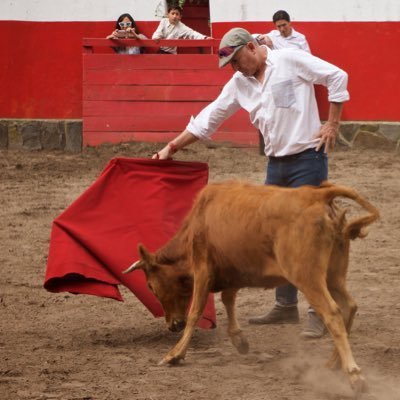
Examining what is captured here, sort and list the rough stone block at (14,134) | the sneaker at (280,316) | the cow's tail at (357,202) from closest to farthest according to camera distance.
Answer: the cow's tail at (357,202), the sneaker at (280,316), the rough stone block at (14,134)

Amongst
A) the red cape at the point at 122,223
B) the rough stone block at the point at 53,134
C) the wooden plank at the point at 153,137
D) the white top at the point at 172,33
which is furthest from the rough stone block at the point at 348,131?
the red cape at the point at 122,223

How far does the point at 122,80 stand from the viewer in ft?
42.1

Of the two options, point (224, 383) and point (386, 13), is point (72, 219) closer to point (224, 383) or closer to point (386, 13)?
point (224, 383)

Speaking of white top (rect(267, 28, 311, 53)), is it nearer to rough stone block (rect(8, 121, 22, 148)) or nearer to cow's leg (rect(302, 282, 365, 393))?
rough stone block (rect(8, 121, 22, 148))

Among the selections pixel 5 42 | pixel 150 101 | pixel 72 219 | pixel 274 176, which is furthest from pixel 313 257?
pixel 5 42

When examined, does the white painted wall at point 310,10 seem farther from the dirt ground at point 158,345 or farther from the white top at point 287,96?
the white top at point 287,96

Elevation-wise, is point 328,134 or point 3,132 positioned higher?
A: point 328,134

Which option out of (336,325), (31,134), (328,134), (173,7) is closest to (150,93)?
(173,7)

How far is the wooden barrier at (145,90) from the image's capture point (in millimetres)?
12633

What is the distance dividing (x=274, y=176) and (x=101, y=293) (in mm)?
1059

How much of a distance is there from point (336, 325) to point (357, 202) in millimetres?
519

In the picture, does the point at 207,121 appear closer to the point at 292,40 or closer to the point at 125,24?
the point at 292,40

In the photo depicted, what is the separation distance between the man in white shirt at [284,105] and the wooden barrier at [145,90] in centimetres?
673

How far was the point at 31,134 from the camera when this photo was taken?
43.5 ft
